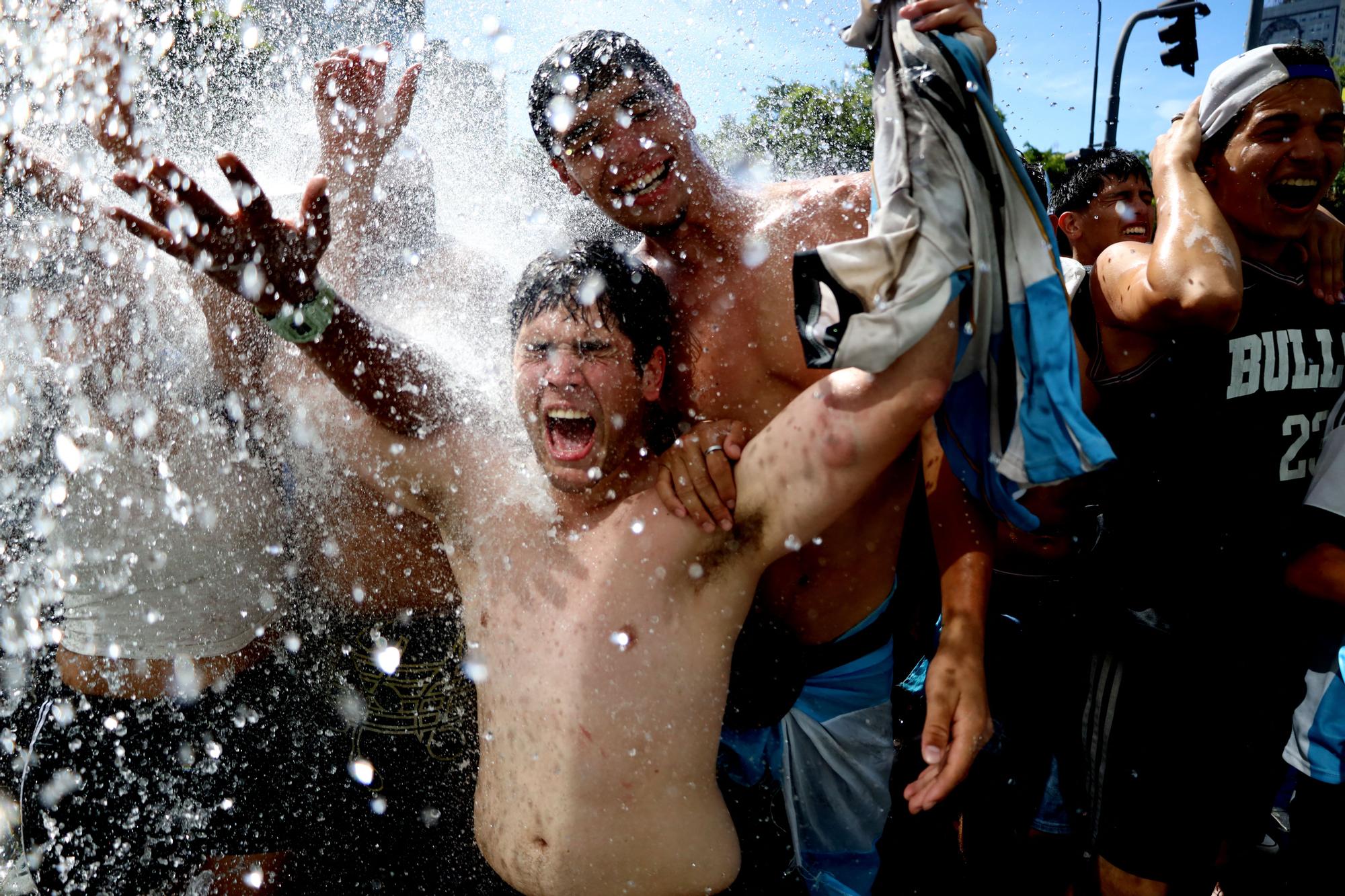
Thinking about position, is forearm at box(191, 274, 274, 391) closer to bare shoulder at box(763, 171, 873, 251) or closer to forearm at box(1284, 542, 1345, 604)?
bare shoulder at box(763, 171, 873, 251)

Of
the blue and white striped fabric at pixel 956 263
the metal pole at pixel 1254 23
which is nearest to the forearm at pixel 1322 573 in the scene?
the blue and white striped fabric at pixel 956 263

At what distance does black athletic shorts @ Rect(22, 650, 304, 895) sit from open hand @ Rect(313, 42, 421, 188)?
155 centimetres

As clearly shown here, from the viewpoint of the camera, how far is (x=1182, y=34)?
8.16 m

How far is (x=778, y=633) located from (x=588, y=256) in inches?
43.2

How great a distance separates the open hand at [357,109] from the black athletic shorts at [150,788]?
1.55 meters

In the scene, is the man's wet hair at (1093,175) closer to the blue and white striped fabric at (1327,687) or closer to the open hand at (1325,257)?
the open hand at (1325,257)

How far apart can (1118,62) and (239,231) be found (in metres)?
10.2

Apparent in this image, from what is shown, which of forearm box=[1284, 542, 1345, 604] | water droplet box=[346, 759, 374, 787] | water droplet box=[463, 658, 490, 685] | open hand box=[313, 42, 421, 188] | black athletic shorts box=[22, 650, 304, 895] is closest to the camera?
water droplet box=[463, 658, 490, 685]

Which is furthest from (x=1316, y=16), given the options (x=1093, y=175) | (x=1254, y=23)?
(x=1093, y=175)

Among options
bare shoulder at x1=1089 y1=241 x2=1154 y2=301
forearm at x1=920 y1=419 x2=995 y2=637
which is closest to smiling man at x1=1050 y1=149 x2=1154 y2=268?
bare shoulder at x1=1089 y1=241 x2=1154 y2=301

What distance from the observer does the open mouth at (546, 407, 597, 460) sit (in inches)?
73.3

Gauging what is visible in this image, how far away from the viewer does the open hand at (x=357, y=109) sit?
236 cm

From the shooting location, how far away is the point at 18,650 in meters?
2.81

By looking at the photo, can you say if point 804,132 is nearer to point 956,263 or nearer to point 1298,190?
point 1298,190
